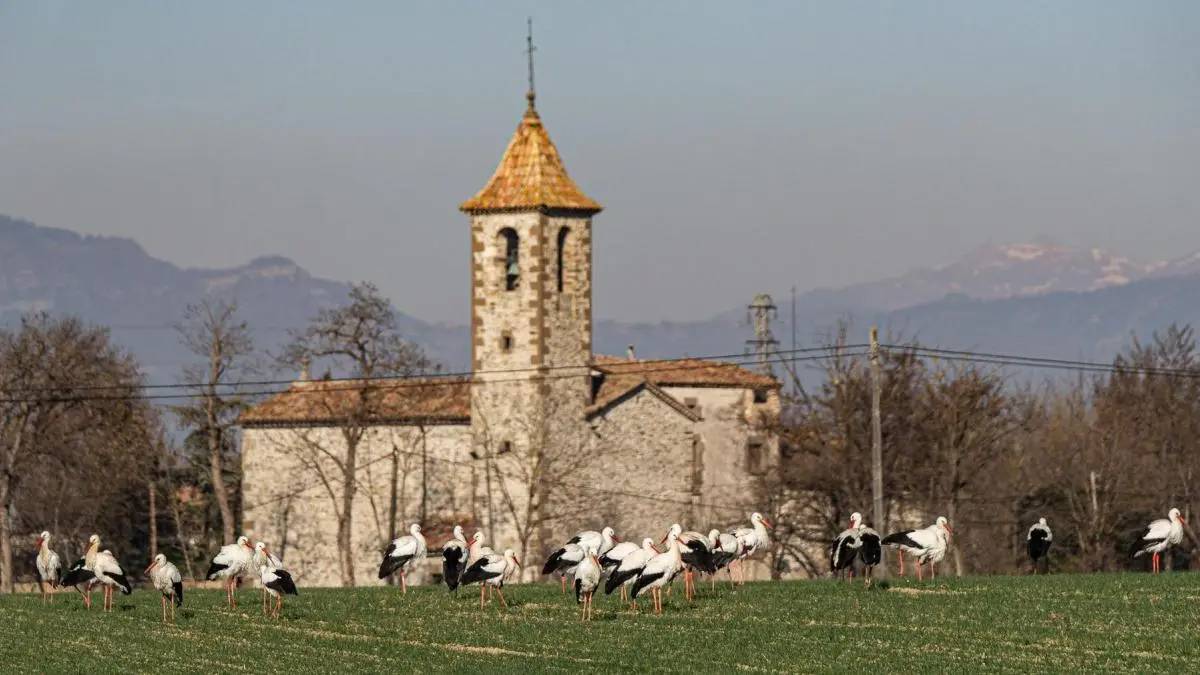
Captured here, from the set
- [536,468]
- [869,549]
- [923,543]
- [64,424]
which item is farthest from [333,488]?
[869,549]

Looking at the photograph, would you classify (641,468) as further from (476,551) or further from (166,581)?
(166,581)

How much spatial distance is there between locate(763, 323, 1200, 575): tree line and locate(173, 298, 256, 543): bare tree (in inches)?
857

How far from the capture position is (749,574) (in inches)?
3578

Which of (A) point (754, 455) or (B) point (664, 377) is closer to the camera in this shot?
(B) point (664, 377)

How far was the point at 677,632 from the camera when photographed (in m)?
38.7

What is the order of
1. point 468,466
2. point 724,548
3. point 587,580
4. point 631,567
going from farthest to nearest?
point 468,466
point 724,548
point 631,567
point 587,580

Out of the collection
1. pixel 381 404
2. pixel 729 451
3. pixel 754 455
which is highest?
pixel 381 404

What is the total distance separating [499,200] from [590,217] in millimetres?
3532

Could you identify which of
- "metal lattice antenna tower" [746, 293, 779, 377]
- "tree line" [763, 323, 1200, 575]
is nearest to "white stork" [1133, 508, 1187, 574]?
"tree line" [763, 323, 1200, 575]

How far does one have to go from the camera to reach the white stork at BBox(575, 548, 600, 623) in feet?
135

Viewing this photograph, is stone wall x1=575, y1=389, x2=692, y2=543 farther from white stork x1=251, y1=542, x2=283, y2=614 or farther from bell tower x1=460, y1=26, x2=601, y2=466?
white stork x1=251, y1=542, x2=283, y2=614

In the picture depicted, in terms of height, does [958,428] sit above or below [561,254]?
below

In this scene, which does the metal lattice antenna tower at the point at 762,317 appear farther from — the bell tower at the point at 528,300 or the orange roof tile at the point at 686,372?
the bell tower at the point at 528,300

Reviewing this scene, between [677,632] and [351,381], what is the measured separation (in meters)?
50.6
